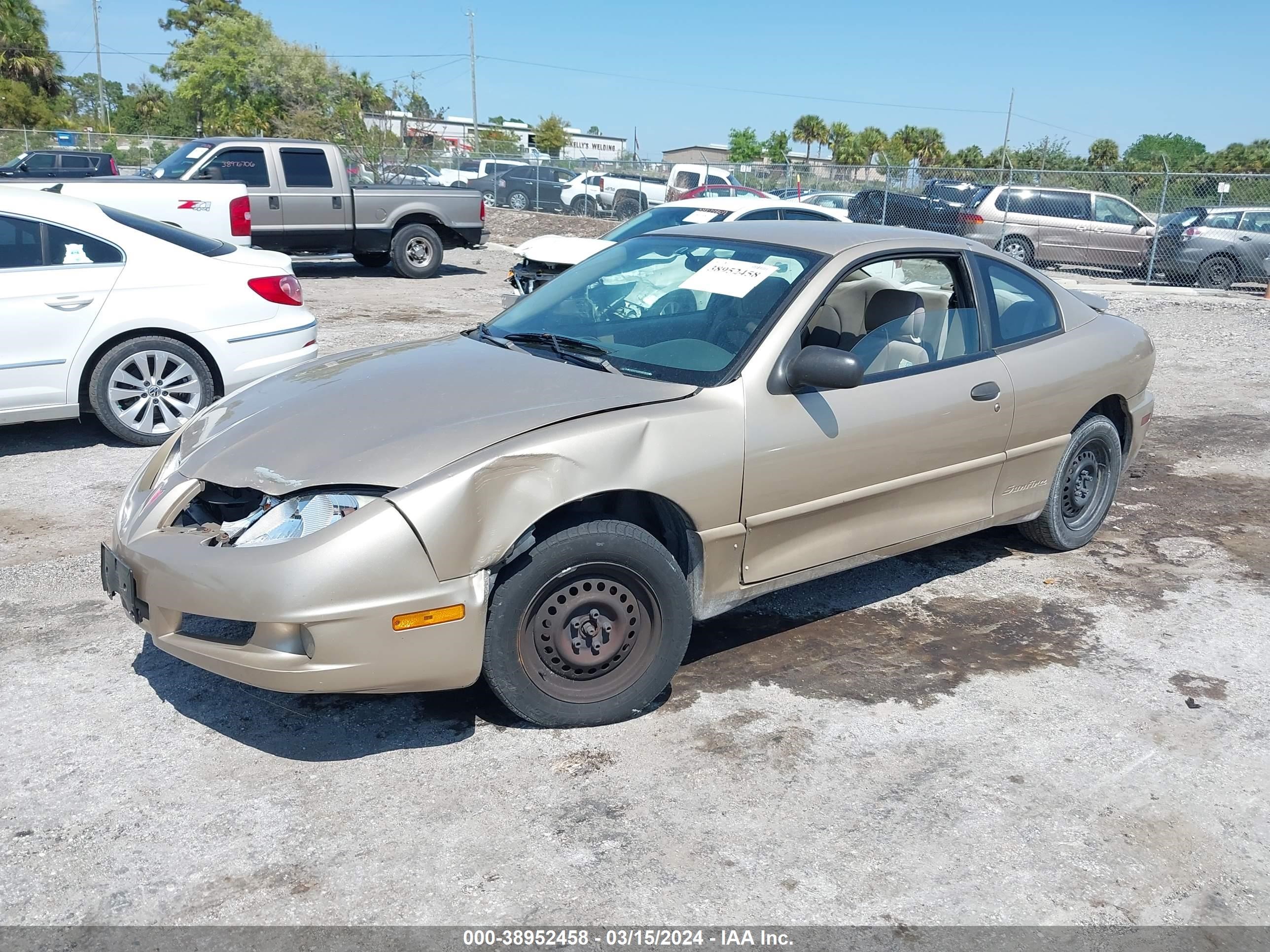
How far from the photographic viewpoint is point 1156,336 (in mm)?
12953

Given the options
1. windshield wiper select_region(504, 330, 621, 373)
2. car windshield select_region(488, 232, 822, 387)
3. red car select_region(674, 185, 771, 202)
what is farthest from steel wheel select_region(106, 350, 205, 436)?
red car select_region(674, 185, 771, 202)

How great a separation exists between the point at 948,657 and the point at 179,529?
2.90 meters

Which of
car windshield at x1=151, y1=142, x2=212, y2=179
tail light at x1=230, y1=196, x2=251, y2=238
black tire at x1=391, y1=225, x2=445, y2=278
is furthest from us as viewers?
black tire at x1=391, y1=225, x2=445, y2=278

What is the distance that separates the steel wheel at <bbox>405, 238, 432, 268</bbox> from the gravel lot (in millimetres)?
11369

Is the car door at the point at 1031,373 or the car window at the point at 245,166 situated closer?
the car door at the point at 1031,373

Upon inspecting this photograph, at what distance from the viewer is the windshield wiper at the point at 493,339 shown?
4297 mm

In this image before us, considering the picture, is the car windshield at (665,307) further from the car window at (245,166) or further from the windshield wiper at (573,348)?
the car window at (245,166)

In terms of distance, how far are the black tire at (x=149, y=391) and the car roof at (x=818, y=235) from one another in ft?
11.0

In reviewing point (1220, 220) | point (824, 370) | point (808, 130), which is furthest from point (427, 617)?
point (808, 130)

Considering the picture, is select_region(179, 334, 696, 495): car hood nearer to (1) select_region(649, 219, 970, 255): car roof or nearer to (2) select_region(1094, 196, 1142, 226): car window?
(1) select_region(649, 219, 970, 255): car roof

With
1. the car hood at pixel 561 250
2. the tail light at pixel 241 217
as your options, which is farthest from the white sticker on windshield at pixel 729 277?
the tail light at pixel 241 217

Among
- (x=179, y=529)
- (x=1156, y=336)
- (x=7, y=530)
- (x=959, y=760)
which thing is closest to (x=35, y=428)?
(x=7, y=530)

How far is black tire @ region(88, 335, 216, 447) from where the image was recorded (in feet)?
21.2

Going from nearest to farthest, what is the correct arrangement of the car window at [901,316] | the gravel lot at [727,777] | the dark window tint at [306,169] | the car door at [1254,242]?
1. the gravel lot at [727,777]
2. the car window at [901,316]
3. the dark window tint at [306,169]
4. the car door at [1254,242]
